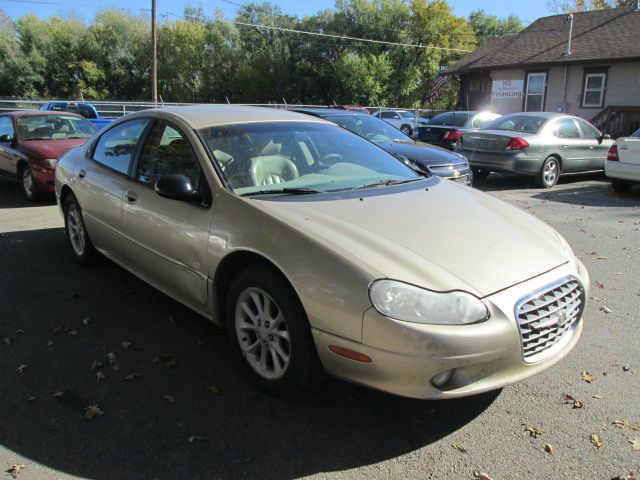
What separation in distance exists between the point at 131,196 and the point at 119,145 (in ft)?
2.42

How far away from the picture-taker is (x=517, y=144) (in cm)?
1055

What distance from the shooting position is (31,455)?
2.63 m

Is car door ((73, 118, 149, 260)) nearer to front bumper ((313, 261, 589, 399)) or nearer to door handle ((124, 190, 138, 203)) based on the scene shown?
door handle ((124, 190, 138, 203))

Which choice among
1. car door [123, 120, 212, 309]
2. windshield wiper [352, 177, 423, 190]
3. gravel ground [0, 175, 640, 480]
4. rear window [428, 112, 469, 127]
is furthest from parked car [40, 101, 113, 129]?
windshield wiper [352, 177, 423, 190]

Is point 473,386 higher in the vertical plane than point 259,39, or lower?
lower

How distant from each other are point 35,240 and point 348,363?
16.6 feet

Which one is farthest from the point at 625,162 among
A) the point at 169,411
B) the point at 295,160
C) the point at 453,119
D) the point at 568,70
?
the point at 568,70

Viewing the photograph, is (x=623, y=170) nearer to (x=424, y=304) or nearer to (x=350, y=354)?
(x=424, y=304)

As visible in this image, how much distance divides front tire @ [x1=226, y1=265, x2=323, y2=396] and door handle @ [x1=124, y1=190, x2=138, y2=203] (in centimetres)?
132

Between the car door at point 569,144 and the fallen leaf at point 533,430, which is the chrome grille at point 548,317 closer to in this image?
the fallen leaf at point 533,430

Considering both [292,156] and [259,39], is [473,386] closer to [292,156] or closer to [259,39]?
[292,156]

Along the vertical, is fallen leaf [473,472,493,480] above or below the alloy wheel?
below

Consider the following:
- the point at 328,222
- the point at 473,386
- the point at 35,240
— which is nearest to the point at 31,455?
the point at 328,222

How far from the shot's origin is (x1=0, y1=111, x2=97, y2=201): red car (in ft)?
27.2
